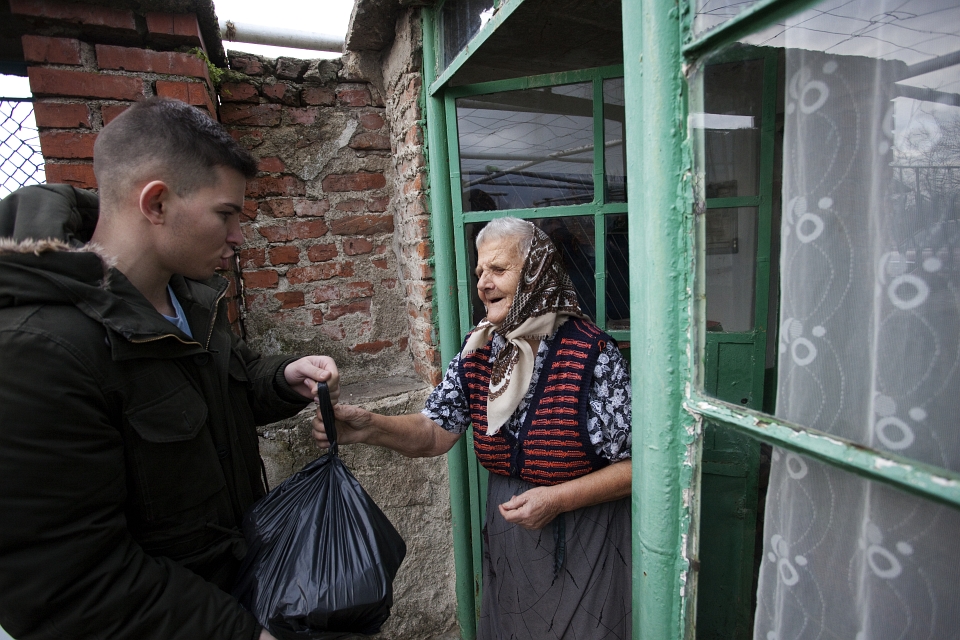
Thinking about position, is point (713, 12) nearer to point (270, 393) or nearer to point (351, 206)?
point (270, 393)

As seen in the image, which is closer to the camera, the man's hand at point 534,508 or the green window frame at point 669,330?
the green window frame at point 669,330

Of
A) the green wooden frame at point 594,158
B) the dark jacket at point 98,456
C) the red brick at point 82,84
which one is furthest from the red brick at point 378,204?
the dark jacket at point 98,456

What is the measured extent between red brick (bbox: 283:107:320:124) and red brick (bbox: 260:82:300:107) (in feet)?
0.10

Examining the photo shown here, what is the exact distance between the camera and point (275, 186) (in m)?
2.37

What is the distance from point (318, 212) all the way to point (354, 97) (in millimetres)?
605

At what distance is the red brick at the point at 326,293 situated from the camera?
8.16ft

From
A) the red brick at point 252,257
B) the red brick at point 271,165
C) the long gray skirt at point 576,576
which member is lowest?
the long gray skirt at point 576,576

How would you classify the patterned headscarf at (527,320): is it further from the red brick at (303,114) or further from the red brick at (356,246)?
the red brick at (303,114)

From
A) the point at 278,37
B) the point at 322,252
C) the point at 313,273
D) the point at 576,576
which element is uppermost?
the point at 278,37

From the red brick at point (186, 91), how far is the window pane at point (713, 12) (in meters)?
1.91

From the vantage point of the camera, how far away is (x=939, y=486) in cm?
57

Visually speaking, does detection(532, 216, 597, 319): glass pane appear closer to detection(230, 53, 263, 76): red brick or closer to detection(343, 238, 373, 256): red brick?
detection(343, 238, 373, 256): red brick

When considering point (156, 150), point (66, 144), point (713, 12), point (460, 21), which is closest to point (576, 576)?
point (713, 12)

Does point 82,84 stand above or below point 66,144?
above
